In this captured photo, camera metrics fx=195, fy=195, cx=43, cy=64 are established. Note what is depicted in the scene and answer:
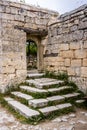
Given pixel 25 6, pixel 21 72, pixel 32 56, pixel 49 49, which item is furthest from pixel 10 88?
pixel 32 56

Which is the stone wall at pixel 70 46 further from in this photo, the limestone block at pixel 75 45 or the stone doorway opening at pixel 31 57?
the stone doorway opening at pixel 31 57

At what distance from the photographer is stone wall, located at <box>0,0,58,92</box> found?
6.55 metres

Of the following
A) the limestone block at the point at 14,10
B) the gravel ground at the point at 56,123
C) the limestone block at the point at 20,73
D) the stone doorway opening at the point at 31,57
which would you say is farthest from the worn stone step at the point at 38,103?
the stone doorway opening at the point at 31,57

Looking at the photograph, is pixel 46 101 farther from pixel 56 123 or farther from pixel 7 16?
pixel 7 16

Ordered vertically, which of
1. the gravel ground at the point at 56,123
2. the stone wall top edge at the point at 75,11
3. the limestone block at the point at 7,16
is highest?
the stone wall top edge at the point at 75,11

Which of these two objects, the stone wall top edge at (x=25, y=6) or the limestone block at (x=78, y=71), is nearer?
the limestone block at (x=78, y=71)

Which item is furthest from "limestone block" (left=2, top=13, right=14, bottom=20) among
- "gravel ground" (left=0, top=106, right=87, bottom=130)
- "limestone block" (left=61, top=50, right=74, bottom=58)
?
"gravel ground" (left=0, top=106, right=87, bottom=130)

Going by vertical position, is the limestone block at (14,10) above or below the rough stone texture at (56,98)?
above

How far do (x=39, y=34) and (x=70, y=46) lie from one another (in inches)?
64.9

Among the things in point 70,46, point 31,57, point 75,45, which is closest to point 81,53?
point 75,45

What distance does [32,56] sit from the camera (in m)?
10.3

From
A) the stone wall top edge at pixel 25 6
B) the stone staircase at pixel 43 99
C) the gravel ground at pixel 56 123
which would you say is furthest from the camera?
the stone wall top edge at pixel 25 6

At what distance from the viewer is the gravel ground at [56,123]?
4.14 metres

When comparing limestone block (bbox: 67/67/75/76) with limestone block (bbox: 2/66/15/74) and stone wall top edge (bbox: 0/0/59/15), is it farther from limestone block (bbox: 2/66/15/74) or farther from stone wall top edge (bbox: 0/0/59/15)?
stone wall top edge (bbox: 0/0/59/15)
